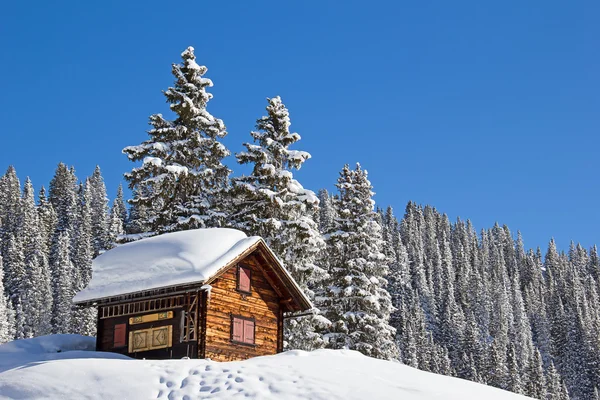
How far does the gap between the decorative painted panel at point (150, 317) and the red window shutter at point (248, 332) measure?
3707 millimetres

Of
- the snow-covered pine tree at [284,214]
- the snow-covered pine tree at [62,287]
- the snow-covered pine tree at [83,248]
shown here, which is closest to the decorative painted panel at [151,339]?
the snow-covered pine tree at [284,214]

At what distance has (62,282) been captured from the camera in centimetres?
10819

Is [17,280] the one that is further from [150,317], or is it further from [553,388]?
[150,317]

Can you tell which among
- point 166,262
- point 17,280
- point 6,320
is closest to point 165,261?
point 166,262

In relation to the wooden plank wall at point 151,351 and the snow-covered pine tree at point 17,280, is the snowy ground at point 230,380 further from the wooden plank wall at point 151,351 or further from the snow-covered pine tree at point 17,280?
the snow-covered pine tree at point 17,280

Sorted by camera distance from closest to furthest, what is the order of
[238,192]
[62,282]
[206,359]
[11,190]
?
[206,359]
[238,192]
[62,282]
[11,190]

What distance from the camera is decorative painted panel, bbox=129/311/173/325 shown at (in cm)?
3504

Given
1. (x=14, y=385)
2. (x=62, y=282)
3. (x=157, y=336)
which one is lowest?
(x=14, y=385)

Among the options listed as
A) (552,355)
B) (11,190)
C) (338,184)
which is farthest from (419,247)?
(338,184)

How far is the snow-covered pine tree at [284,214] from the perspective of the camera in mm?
42406

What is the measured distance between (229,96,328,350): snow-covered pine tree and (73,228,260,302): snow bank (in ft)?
16.3

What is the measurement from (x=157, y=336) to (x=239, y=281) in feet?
14.5

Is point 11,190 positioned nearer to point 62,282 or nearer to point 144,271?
point 62,282

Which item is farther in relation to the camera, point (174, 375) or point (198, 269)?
point (198, 269)
